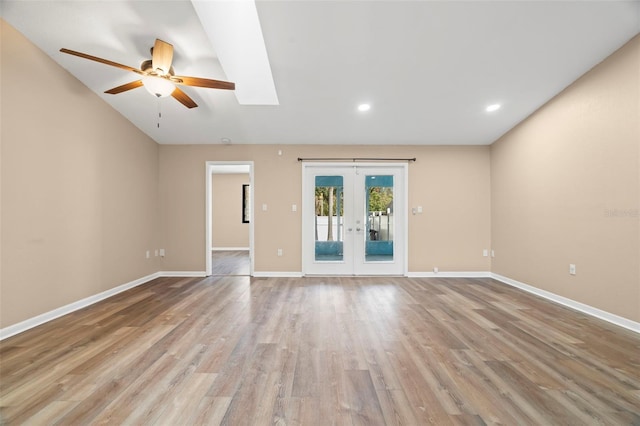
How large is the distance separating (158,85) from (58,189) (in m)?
1.80

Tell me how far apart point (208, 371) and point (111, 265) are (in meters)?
3.02

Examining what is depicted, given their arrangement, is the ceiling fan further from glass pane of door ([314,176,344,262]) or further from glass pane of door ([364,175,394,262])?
glass pane of door ([364,175,394,262])

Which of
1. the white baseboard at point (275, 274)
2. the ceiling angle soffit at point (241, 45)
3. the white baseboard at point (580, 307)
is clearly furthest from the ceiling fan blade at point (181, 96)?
the white baseboard at point (580, 307)

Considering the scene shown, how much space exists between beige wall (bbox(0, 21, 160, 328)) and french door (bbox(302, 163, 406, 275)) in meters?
3.04

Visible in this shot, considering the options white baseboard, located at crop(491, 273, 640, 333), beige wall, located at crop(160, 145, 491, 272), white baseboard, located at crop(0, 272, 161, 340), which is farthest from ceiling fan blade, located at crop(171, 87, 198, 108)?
white baseboard, located at crop(491, 273, 640, 333)

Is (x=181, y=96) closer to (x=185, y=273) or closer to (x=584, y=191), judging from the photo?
(x=185, y=273)

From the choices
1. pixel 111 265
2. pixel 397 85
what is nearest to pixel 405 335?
pixel 397 85

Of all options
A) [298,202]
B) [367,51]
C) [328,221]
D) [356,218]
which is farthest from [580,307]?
[298,202]

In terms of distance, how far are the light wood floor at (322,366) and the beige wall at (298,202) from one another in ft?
5.38

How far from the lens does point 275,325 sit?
283 centimetres

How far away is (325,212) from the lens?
523 centimetres

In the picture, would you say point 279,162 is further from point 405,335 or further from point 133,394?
point 133,394

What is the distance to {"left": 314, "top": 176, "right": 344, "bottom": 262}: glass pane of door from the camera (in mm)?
5219

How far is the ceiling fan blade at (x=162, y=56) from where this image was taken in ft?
8.26
